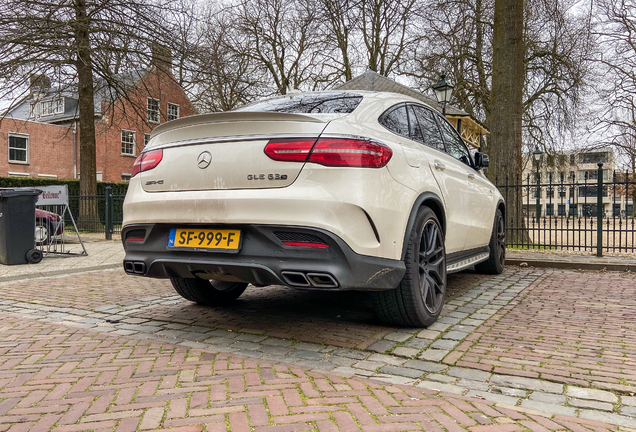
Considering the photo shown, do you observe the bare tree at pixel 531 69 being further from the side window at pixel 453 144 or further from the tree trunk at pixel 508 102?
the side window at pixel 453 144

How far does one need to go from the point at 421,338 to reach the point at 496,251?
3238 mm

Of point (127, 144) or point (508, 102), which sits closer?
point (508, 102)

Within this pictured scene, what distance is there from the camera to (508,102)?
1022 centimetres

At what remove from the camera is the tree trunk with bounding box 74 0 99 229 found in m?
13.7

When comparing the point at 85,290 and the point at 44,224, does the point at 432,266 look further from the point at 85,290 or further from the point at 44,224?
the point at 44,224

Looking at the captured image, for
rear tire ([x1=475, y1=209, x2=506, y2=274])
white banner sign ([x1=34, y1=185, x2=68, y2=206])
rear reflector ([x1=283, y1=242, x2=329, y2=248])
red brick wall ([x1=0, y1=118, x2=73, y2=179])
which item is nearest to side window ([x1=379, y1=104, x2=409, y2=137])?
rear reflector ([x1=283, y1=242, x2=329, y2=248])

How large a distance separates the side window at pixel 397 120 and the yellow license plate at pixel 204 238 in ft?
4.31

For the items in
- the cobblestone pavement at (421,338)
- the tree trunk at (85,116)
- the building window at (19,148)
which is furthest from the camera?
the building window at (19,148)

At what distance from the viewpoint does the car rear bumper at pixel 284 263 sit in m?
2.86

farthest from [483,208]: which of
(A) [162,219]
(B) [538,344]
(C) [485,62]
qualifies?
(C) [485,62]

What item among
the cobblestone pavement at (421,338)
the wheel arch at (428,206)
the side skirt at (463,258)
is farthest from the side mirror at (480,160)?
the wheel arch at (428,206)

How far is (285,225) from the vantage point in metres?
2.89

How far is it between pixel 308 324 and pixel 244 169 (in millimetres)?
1417

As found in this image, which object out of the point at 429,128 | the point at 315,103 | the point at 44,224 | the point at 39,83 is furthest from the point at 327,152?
the point at 39,83
